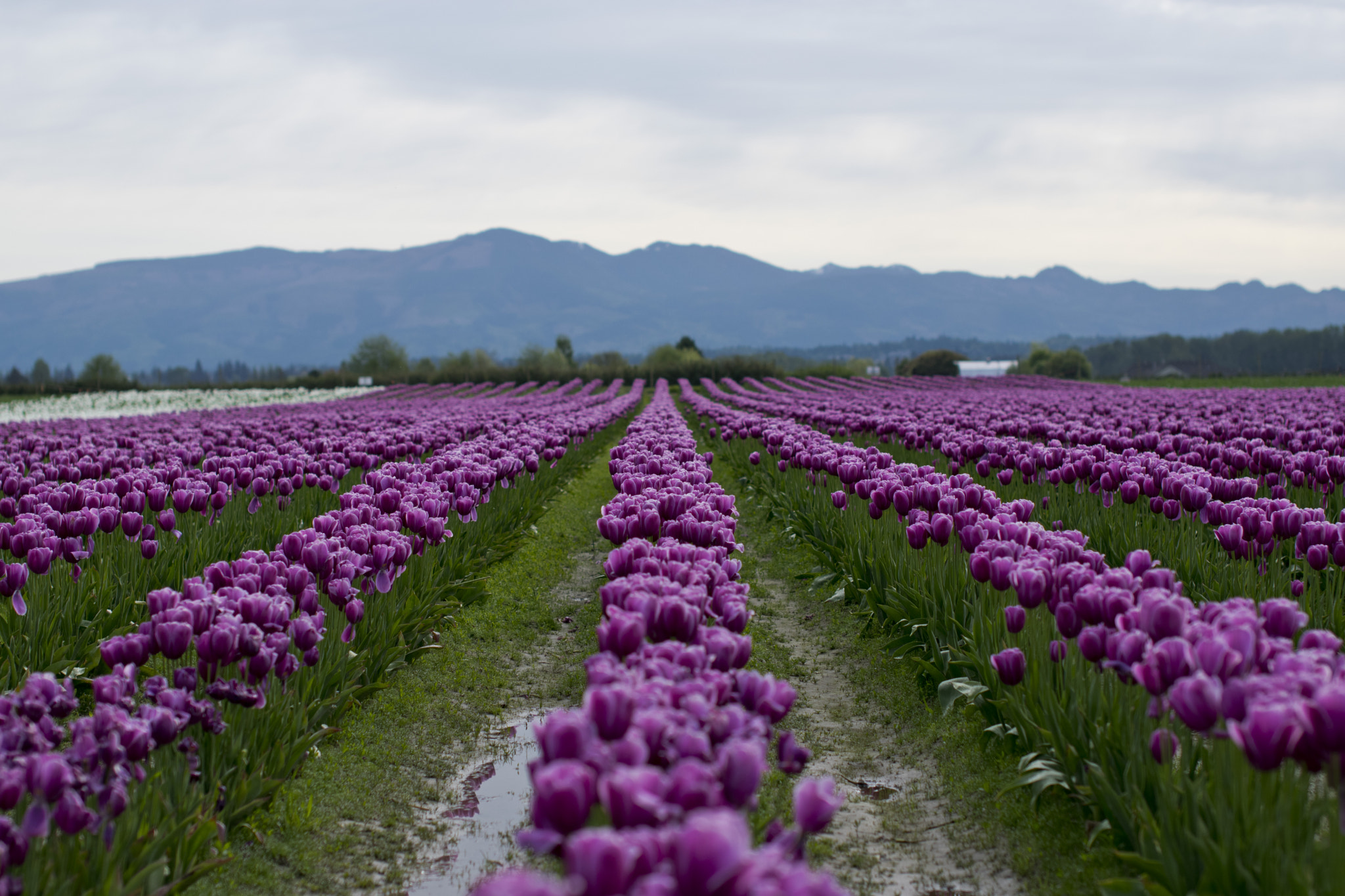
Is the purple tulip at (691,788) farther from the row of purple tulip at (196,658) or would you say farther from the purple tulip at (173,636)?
the purple tulip at (173,636)

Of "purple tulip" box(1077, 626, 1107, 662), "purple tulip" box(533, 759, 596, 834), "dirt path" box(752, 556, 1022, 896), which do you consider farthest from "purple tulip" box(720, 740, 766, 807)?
"dirt path" box(752, 556, 1022, 896)

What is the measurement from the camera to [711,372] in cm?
7906

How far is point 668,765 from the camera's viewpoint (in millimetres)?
3053

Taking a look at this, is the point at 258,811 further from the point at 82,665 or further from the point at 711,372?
the point at 711,372

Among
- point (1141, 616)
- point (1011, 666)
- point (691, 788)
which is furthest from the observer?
point (1011, 666)

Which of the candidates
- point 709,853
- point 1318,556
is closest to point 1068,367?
point 1318,556

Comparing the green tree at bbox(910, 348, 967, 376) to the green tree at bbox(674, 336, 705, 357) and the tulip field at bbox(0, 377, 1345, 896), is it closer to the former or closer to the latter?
the green tree at bbox(674, 336, 705, 357)

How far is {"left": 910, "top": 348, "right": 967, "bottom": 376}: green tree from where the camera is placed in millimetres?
95250

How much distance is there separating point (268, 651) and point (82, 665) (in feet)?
10.3

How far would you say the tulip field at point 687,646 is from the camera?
2975 millimetres

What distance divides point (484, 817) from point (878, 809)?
7.68 ft

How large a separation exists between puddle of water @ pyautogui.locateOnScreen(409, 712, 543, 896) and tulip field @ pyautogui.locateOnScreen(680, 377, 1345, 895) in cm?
289

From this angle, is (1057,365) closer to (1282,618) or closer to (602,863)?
(1282,618)

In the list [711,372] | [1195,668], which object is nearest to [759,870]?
[1195,668]
